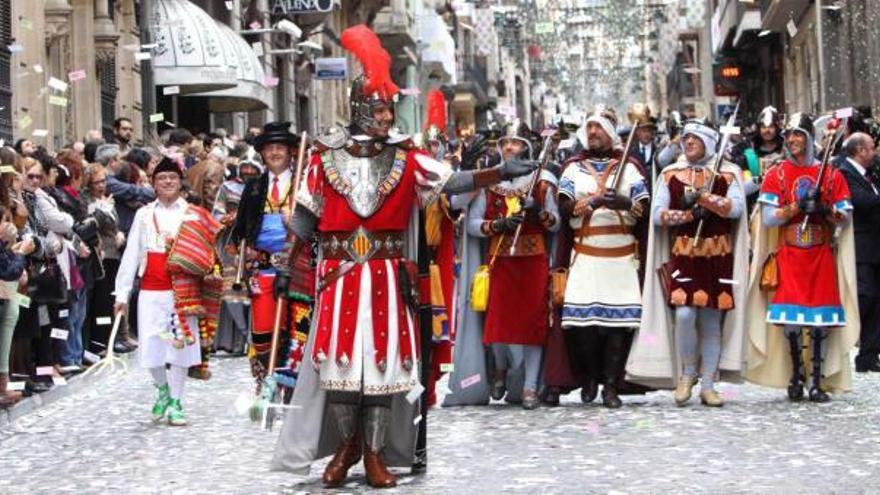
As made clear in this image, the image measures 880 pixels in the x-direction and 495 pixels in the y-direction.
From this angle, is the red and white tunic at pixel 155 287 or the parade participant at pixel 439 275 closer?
the parade participant at pixel 439 275

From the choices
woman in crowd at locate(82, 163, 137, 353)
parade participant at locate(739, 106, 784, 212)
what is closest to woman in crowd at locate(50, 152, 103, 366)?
woman in crowd at locate(82, 163, 137, 353)

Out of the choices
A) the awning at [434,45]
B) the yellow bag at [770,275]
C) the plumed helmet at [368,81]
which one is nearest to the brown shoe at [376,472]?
the plumed helmet at [368,81]

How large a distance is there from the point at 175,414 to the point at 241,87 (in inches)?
811

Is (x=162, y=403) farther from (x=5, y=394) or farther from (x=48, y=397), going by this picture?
(x=48, y=397)

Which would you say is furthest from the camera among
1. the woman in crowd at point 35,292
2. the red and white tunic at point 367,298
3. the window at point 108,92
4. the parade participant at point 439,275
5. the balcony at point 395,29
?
the balcony at point 395,29

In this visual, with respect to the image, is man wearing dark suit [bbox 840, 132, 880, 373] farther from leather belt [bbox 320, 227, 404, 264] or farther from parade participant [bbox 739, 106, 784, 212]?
leather belt [bbox 320, 227, 404, 264]

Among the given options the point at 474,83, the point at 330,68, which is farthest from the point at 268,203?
the point at 474,83

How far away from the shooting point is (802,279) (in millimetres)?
13211

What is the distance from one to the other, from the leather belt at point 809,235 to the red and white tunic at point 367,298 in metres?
4.29

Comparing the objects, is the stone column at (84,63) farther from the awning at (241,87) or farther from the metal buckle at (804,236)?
the metal buckle at (804,236)

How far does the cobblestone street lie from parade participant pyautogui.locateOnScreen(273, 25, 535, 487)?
0.22m

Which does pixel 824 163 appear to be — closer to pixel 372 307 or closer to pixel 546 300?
pixel 546 300

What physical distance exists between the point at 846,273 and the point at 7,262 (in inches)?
214

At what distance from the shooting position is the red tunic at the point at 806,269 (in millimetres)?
13164
